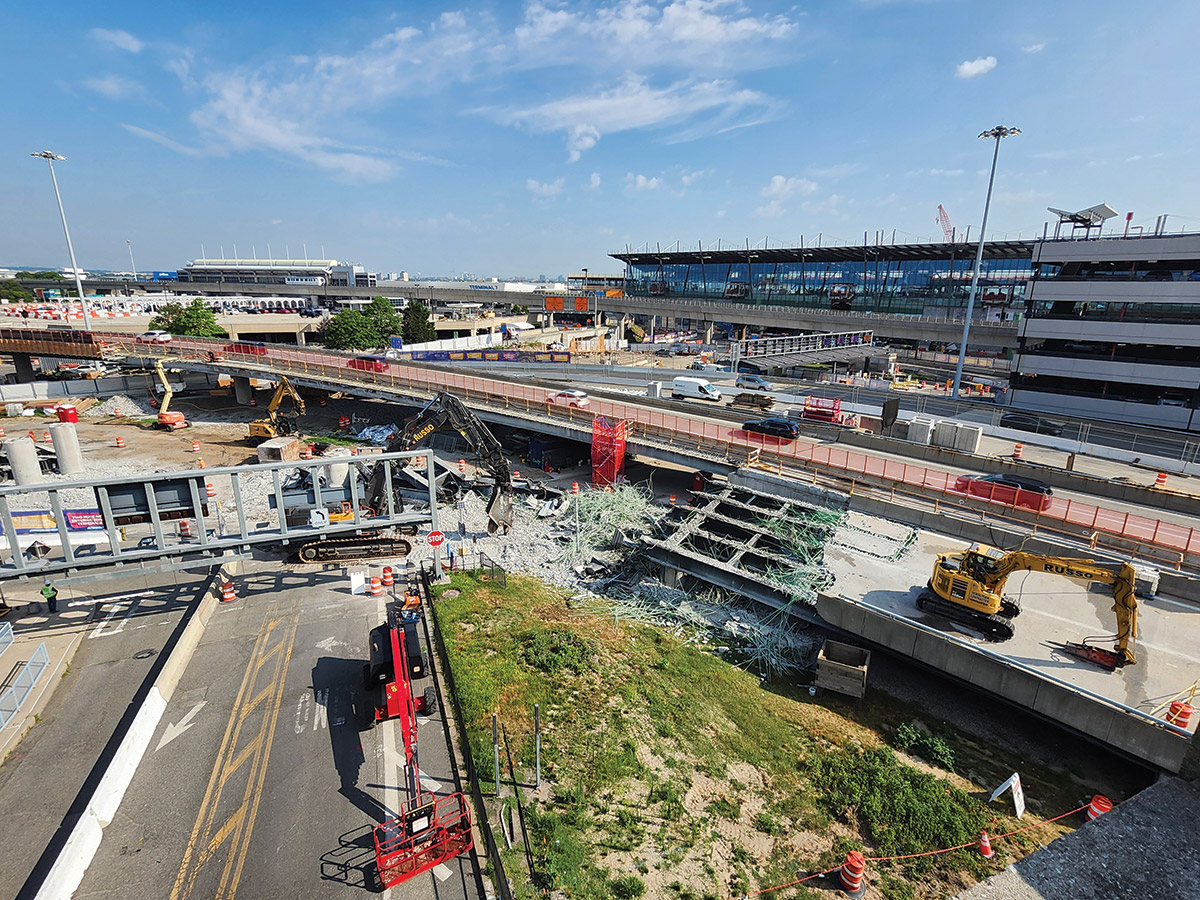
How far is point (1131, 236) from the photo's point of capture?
37.1m

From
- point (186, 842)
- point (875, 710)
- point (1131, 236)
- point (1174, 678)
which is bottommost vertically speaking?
point (875, 710)

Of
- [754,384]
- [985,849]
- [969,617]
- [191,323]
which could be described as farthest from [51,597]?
[191,323]

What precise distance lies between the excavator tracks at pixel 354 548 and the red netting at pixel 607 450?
11.6 metres

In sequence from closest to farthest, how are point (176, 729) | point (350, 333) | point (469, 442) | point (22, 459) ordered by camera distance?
point (176, 729) < point (469, 442) < point (22, 459) < point (350, 333)

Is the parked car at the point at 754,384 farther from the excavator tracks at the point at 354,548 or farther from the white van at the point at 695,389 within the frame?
the excavator tracks at the point at 354,548

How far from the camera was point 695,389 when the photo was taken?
44094mm

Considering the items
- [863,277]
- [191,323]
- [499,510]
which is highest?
[863,277]

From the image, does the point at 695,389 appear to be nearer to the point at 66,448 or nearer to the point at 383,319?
the point at 66,448

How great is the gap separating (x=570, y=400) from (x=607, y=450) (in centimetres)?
638

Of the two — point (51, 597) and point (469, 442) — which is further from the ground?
point (469, 442)

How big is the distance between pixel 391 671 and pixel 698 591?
39.5 ft

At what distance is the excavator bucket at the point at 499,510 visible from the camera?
Answer: 84.2 ft

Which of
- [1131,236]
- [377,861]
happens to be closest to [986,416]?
[1131,236]

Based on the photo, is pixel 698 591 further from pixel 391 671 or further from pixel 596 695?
pixel 391 671
